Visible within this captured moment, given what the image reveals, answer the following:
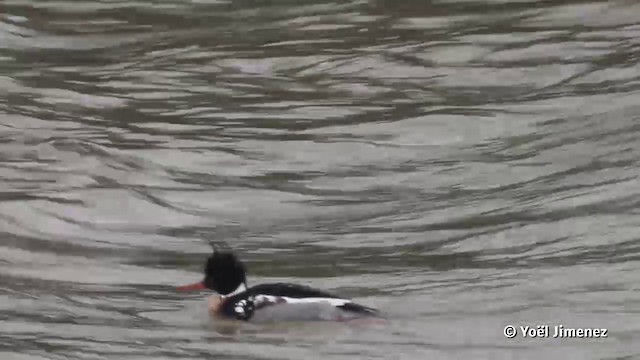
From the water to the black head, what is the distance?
0.32 ft

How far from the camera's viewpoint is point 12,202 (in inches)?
149

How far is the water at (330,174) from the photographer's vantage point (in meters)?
2.96

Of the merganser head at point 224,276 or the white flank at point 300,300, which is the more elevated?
the merganser head at point 224,276

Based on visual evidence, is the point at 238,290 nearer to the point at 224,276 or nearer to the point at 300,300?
the point at 224,276

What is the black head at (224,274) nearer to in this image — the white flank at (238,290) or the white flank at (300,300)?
the white flank at (238,290)

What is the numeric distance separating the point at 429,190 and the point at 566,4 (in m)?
1.98

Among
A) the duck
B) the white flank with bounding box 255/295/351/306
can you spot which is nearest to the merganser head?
the duck

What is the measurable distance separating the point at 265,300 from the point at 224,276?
14cm

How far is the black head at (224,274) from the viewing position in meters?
2.99

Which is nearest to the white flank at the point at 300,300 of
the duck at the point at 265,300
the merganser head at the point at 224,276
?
the duck at the point at 265,300

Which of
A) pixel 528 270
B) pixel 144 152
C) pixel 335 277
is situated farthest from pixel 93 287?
pixel 528 270

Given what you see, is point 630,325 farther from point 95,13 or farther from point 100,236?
point 95,13

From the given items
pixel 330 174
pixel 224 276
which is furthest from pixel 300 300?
pixel 330 174

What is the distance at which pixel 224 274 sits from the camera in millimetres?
2986
